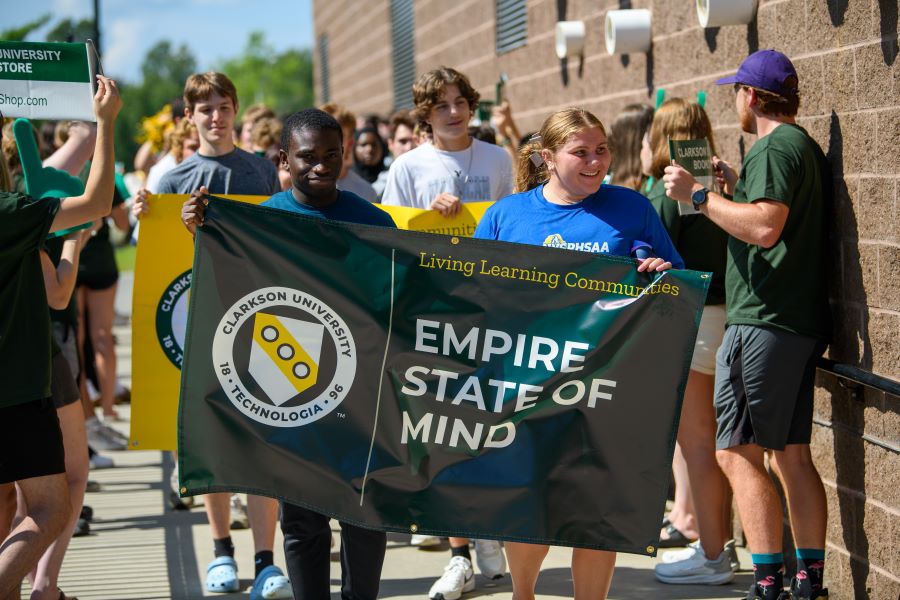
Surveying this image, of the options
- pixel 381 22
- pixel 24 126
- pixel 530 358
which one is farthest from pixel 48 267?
pixel 381 22

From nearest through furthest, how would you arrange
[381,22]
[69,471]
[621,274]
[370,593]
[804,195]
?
[621,274] → [370,593] → [804,195] → [69,471] → [381,22]

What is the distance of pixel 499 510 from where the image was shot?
4.25m

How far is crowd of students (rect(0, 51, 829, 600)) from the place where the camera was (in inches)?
173

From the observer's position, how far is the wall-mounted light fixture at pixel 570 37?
876 cm

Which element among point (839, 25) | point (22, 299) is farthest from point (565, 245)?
point (22, 299)

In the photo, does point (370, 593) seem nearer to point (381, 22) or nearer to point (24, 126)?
point (24, 126)

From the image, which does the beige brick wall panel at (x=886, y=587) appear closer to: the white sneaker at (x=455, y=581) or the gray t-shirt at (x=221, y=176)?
the white sneaker at (x=455, y=581)

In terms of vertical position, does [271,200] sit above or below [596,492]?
above

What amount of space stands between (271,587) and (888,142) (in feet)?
10.7

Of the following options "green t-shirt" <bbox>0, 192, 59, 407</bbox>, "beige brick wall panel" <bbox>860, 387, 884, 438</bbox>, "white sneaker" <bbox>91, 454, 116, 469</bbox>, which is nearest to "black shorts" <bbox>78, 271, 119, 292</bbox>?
"white sneaker" <bbox>91, 454, 116, 469</bbox>

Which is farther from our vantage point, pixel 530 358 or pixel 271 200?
pixel 271 200

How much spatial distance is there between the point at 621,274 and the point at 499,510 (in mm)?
940

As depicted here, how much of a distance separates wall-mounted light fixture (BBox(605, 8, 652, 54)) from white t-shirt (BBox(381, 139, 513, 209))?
1.72 meters

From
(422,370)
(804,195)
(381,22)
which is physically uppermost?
(381,22)
